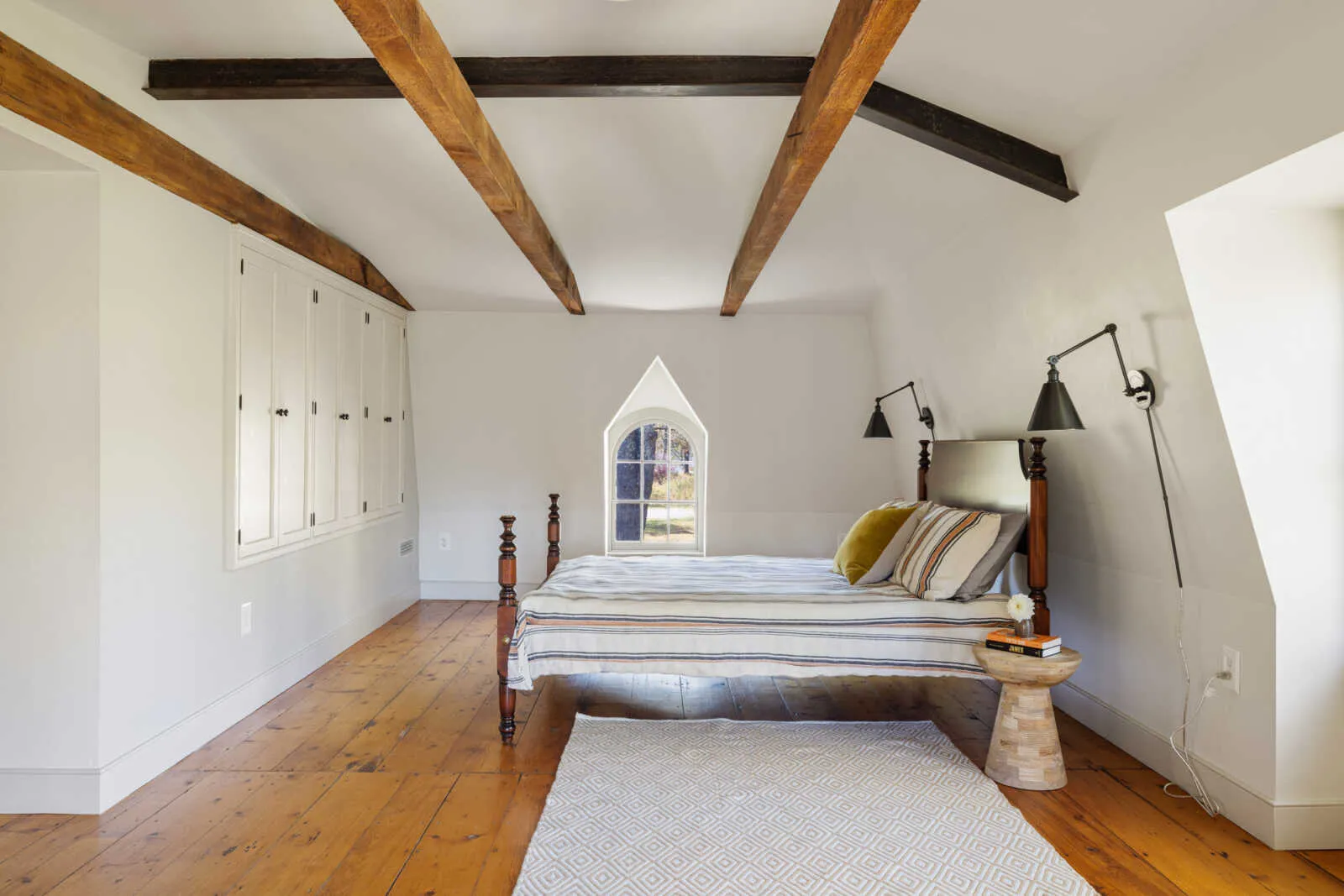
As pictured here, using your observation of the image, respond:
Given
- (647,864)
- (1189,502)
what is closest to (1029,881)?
(647,864)

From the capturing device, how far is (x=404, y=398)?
5.49m

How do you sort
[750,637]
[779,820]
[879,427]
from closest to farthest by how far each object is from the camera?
[779,820]
[750,637]
[879,427]

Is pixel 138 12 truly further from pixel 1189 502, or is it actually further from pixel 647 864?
pixel 1189 502

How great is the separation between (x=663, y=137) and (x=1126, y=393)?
1989mm

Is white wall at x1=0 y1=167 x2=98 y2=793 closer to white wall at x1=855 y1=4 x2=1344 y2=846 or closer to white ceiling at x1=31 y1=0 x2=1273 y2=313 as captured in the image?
white ceiling at x1=31 y1=0 x2=1273 y2=313

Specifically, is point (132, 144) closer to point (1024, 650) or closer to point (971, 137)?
point (971, 137)

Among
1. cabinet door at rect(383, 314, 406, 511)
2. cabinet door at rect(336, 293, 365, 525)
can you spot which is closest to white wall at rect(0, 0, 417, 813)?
cabinet door at rect(336, 293, 365, 525)

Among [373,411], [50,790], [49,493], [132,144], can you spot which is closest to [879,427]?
[373,411]

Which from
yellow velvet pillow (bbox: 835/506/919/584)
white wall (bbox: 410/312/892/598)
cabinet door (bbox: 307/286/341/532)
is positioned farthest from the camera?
white wall (bbox: 410/312/892/598)

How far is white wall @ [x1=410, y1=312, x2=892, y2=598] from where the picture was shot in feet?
18.1

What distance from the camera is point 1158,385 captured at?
256 cm

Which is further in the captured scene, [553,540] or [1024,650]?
[553,540]

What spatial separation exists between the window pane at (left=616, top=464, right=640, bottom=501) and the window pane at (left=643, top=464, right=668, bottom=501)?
59 mm

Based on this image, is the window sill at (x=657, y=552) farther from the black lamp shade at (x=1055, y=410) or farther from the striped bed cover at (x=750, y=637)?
the black lamp shade at (x=1055, y=410)
